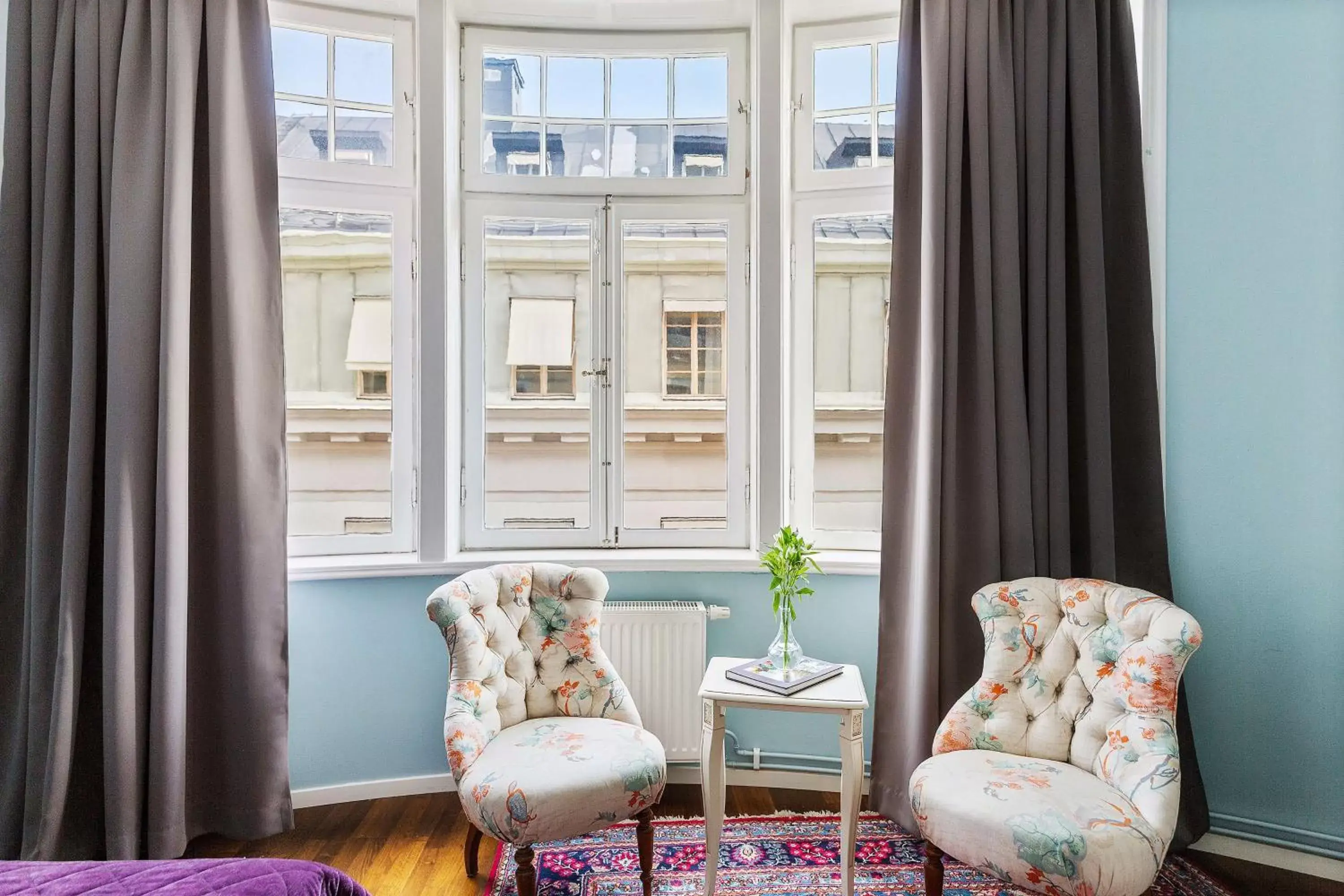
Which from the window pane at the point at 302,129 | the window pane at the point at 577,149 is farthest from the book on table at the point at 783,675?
the window pane at the point at 302,129

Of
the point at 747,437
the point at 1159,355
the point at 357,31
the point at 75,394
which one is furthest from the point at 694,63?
the point at 75,394

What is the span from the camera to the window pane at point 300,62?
245 cm

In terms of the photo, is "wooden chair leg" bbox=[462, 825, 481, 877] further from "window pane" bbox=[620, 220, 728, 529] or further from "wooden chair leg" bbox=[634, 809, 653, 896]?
"window pane" bbox=[620, 220, 728, 529]

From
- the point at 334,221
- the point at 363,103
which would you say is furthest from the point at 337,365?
the point at 363,103

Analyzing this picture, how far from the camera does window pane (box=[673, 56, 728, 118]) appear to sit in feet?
8.65

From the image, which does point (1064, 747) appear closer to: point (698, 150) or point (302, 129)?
point (698, 150)

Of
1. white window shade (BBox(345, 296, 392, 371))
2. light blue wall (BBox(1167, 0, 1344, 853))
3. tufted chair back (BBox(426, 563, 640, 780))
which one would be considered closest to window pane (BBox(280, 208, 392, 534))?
white window shade (BBox(345, 296, 392, 371))

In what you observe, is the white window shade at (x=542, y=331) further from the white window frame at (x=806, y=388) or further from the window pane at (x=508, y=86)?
the white window frame at (x=806, y=388)

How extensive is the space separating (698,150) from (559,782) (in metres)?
2.05

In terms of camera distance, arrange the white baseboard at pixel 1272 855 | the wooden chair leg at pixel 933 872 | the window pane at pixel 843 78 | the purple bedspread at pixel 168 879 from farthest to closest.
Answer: the window pane at pixel 843 78 → the white baseboard at pixel 1272 855 → the wooden chair leg at pixel 933 872 → the purple bedspread at pixel 168 879

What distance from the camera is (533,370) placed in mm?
2598

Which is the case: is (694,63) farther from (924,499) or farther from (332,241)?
(924,499)

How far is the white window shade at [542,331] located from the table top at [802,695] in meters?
1.22

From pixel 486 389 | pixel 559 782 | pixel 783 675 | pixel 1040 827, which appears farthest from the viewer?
pixel 486 389
